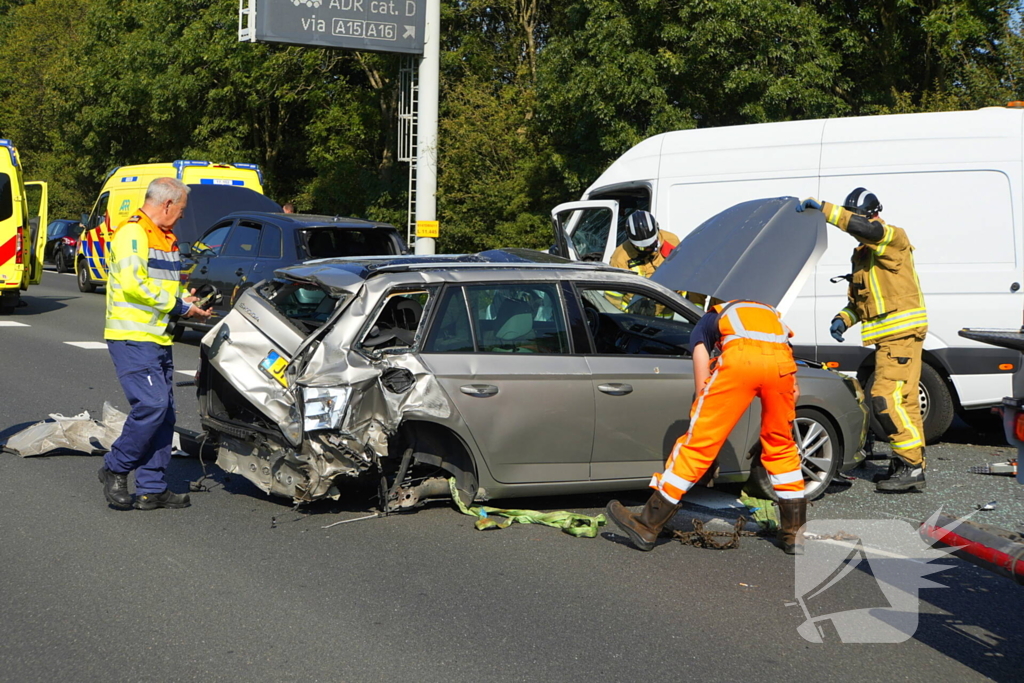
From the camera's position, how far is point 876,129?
9023 millimetres

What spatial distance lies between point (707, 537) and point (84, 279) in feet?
61.1

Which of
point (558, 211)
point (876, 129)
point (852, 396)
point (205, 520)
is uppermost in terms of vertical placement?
point (876, 129)

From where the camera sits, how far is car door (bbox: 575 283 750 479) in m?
6.21

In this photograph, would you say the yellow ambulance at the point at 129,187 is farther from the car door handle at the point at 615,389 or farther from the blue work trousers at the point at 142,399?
the car door handle at the point at 615,389

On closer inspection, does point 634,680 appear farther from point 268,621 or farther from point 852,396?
point 852,396

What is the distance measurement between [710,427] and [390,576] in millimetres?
1760

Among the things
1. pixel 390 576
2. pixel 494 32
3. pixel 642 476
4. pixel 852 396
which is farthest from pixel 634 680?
pixel 494 32

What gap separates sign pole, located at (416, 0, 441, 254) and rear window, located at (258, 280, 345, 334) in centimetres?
1195

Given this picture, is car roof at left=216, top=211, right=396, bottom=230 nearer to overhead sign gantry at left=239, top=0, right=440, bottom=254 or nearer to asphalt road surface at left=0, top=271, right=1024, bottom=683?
asphalt road surface at left=0, top=271, right=1024, bottom=683

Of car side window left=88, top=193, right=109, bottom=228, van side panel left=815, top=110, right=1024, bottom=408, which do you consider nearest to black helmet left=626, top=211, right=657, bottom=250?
van side panel left=815, top=110, right=1024, bottom=408

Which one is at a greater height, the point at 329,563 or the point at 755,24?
the point at 755,24

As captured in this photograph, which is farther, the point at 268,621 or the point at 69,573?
the point at 69,573

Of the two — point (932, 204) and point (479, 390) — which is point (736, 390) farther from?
point (932, 204)

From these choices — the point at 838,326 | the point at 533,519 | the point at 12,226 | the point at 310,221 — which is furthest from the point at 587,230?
the point at 12,226
